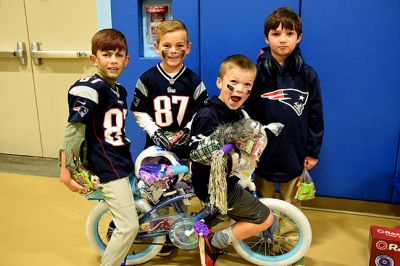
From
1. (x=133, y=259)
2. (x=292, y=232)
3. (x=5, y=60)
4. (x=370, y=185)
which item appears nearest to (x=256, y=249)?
(x=292, y=232)

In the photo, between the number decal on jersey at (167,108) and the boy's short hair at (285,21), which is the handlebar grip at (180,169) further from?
the boy's short hair at (285,21)

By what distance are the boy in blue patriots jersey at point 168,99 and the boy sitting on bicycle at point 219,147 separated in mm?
305

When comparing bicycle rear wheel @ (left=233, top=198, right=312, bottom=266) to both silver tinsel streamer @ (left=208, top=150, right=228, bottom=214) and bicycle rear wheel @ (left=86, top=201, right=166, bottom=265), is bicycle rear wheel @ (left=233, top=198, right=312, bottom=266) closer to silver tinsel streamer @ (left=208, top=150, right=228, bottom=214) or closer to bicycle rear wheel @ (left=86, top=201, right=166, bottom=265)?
silver tinsel streamer @ (left=208, top=150, right=228, bottom=214)

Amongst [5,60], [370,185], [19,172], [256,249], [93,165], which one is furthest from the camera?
[5,60]

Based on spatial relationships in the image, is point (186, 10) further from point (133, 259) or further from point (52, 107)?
point (52, 107)

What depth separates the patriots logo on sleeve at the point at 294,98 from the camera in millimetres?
1923

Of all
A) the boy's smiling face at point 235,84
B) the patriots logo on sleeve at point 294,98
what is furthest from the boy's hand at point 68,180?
the patriots logo on sleeve at point 294,98

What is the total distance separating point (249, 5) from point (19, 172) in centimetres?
242

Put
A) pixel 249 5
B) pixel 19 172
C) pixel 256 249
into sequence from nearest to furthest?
pixel 256 249 < pixel 249 5 < pixel 19 172

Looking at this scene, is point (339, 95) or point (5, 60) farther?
point (5, 60)

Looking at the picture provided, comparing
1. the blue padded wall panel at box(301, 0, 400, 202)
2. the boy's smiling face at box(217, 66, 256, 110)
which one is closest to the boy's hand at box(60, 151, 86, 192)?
the boy's smiling face at box(217, 66, 256, 110)

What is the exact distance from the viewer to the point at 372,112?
2293 millimetres

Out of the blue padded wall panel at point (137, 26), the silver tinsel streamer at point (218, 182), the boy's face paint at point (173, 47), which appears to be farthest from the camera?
the blue padded wall panel at point (137, 26)

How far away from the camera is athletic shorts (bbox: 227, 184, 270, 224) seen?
1.72 m
